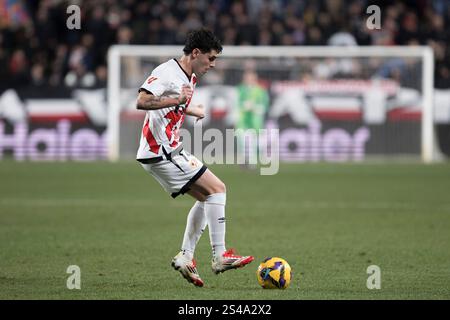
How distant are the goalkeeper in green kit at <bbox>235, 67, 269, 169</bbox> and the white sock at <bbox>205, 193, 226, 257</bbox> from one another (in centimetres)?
1213

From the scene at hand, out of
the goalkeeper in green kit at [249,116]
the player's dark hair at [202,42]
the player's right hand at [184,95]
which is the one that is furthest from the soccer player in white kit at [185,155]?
the goalkeeper in green kit at [249,116]

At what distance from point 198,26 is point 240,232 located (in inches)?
474

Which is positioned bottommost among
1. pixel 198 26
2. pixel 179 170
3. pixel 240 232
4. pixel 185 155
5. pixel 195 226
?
pixel 240 232

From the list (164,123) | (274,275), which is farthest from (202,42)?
(274,275)

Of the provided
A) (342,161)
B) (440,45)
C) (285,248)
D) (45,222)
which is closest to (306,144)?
(342,161)

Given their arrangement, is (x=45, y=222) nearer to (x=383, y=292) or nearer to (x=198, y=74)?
(x=198, y=74)

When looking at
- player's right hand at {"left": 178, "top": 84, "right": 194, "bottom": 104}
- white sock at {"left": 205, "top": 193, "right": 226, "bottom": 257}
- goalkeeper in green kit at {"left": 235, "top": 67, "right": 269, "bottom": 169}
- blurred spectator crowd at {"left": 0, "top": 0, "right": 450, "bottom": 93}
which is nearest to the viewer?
player's right hand at {"left": 178, "top": 84, "right": 194, "bottom": 104}

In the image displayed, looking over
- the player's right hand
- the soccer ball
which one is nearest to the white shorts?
the player's right hand

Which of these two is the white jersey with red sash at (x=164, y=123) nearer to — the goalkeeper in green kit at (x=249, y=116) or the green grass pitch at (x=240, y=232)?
the green grass pitch at (x=240, y=232)

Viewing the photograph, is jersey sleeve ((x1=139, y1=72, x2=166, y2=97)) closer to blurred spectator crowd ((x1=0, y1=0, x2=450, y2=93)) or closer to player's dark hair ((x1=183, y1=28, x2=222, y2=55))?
player's dark hair ((x1=183, y1=28, x2=222, y2=55))

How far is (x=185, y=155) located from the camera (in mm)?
7941

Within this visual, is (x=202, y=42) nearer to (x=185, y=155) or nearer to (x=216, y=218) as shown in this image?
(x=185, y=155)

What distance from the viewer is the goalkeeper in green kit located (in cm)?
2039
